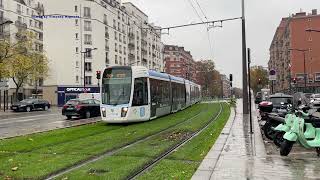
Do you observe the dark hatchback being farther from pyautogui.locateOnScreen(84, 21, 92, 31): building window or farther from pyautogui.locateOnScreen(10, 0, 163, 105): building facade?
pyautogui.locateOnScreen(84, 21, 92, 31): building window

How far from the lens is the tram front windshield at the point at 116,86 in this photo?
80.4 ft

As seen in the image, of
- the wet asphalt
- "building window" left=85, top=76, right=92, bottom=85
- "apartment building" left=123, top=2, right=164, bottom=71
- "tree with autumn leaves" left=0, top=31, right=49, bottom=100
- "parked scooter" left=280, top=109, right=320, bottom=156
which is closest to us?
"parked scooter" left=280, top=109, right=320, bottom=156

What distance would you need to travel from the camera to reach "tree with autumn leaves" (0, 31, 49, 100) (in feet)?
187

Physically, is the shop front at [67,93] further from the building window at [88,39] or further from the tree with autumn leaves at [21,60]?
the tree with autumn leaves at [21,60]

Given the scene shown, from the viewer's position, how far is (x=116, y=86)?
24.8 meters

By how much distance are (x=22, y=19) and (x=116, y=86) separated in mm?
74063

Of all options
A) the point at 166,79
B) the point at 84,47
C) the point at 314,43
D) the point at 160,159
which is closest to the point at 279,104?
the point at 166,79

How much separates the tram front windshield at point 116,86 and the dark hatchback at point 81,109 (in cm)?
963

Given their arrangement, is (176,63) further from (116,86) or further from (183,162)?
(183,162)

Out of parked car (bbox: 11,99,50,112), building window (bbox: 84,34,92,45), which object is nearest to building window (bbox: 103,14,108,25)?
building window (bbox: 84,34,92,45)

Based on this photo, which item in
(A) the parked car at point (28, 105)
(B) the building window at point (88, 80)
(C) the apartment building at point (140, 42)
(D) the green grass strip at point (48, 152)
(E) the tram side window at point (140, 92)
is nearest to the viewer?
(D) the green grass strip at point (48, 152)

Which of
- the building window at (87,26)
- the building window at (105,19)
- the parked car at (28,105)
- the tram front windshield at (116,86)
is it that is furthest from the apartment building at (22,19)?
the tram front windshield at (116,86)

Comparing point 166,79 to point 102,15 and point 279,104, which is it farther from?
point 102,15

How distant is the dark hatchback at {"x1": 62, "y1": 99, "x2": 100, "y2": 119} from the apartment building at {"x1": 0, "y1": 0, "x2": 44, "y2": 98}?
162 ft
